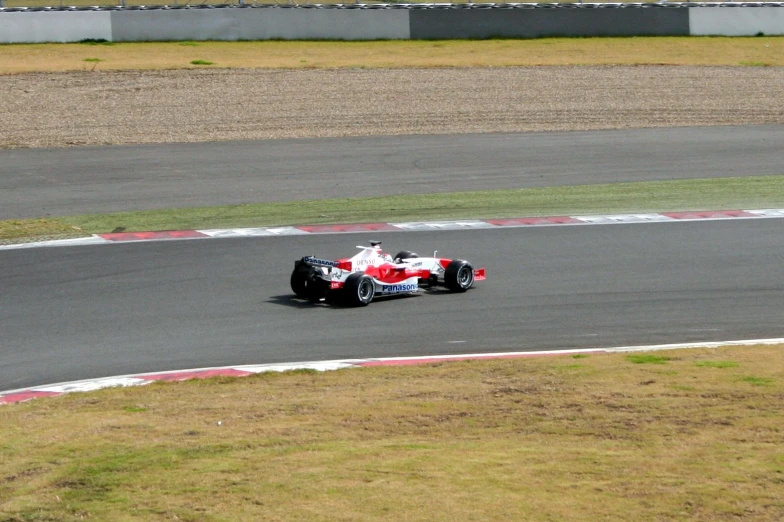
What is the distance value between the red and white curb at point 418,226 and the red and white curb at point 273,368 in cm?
712

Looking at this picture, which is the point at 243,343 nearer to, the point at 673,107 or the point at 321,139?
the point at 321,139

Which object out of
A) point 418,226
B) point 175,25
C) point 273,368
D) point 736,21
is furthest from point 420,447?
point 736,21

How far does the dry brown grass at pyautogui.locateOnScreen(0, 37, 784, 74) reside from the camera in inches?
1321

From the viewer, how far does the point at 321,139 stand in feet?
90.3

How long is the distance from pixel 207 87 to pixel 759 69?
57.9ft

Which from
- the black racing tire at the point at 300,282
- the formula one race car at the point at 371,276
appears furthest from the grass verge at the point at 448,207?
the black racing tire at the point at 300,282

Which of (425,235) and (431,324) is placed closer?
(431,324)

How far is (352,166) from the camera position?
81.0 ft

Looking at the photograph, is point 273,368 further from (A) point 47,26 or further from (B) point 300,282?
(A) point 47,26

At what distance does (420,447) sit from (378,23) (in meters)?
31.3

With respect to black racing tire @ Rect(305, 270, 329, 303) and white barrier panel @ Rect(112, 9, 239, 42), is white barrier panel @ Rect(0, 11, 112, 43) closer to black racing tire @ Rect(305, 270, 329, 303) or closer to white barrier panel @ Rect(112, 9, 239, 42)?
white barrier panel @ Rect(112, 9, 239, 42)

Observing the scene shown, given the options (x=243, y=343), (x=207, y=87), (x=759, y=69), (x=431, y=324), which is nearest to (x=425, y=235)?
(x=431, y=324)

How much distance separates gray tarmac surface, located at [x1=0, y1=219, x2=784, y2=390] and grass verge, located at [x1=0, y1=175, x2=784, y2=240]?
1.62m

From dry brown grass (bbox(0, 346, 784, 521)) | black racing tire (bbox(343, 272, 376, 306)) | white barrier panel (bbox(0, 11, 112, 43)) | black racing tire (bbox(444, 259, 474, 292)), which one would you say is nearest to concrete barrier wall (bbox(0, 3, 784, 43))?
white barrier panel (bbox(0, 11, 112, 43))
